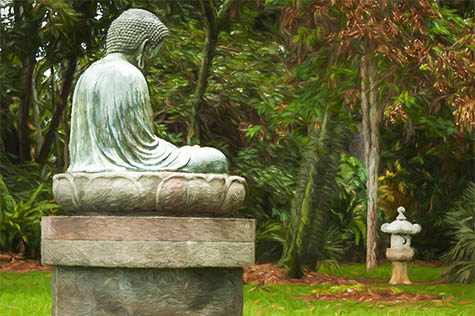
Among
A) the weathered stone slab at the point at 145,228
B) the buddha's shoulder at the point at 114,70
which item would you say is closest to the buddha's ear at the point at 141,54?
the buddha's shoulder at the point at 114,70

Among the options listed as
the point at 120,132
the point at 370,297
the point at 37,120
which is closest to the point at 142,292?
the point at 120,132

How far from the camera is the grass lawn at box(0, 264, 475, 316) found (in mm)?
7582

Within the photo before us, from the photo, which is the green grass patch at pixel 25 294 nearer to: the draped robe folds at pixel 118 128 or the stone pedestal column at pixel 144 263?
the stone pedestal column at pixel 144 263

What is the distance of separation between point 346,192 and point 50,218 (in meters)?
10.3

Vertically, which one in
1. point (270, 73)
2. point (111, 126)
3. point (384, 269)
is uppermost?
point (270, 73)

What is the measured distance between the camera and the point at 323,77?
991 centimetres

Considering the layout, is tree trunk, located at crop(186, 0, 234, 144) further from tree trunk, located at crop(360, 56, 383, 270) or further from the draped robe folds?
the draped robe folds

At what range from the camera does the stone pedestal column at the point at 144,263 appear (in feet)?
14.7

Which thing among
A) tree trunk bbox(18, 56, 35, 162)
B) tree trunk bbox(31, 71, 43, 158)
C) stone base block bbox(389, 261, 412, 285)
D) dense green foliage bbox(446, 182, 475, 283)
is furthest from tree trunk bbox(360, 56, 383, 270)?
tree trunk bbox(31, 71, 43, 158)

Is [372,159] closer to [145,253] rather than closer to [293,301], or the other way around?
[293,301]

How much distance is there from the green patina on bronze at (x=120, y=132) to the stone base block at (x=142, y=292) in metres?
0.64

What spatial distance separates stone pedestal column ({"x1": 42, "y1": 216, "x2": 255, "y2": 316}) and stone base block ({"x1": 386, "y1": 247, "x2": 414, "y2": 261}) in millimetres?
6861

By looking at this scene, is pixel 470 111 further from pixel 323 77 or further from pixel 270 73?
pixel 270 73

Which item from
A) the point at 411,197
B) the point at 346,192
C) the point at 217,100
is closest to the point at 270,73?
A: the point at 217,100
